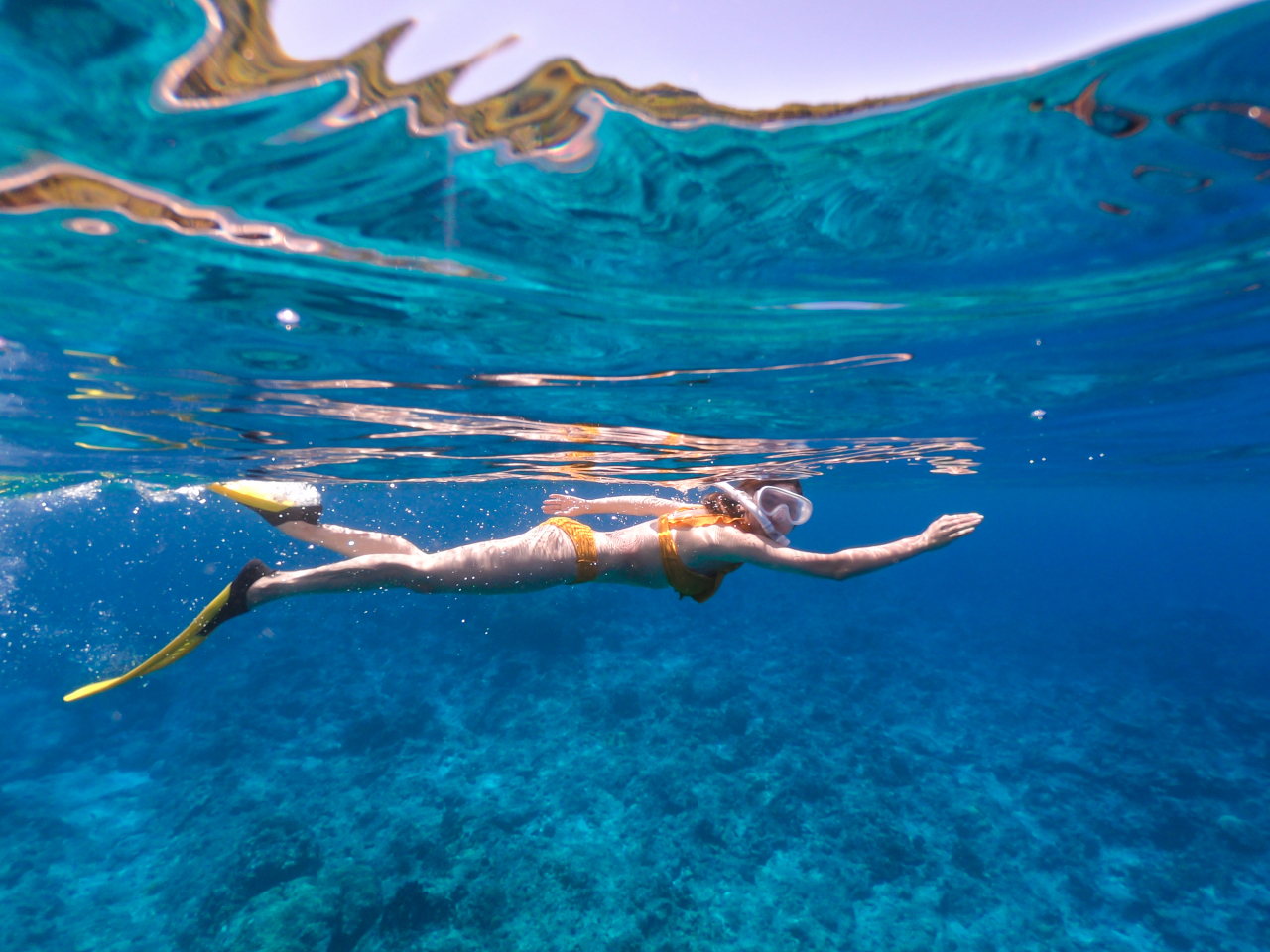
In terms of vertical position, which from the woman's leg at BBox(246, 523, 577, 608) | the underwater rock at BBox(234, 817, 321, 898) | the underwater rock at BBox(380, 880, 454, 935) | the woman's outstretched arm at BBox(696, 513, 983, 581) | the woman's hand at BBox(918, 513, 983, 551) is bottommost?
the underwater rock at BBox(234, 817, 321, 898)

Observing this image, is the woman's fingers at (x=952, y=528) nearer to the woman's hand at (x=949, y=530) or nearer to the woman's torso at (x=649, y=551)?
the woman's hand at (x=949, y=530)

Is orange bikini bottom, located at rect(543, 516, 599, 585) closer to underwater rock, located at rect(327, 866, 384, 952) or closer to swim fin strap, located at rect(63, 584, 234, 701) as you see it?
swim fin strap, located at rect(63, 584, 234, 701)

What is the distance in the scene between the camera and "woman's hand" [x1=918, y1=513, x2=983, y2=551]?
4043 millimetres

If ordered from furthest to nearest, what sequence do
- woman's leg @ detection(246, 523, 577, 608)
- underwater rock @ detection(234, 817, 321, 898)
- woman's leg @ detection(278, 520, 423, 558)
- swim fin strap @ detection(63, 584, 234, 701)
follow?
underwater rock @ detection(234, 817, 321, 898), woman's leg @ detection(278, 520, 423, 558), swim fin strap @ detection(63, 584, 234, 701), woman's leg @ detection(246, 523, 577, 608)

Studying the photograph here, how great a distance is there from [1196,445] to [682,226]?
23.8m

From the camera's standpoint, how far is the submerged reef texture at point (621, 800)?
11742 millimetres

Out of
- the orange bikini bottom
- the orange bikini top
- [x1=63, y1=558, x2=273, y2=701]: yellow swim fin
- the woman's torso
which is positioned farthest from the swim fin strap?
the orange bikini top

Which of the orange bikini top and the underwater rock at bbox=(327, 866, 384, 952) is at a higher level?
the orange bikini top

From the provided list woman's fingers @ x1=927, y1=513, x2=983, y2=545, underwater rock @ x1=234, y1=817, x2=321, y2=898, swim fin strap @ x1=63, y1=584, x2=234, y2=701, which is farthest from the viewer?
underwater rock @ x1=234, y1=817, x2=321, y2=898

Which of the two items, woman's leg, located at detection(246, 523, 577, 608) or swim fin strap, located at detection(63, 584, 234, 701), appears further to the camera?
swim fin strap, located at detection(63, 584, 234, 701)

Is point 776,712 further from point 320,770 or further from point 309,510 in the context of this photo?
point 309,510

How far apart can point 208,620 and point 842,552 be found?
594 centimetres

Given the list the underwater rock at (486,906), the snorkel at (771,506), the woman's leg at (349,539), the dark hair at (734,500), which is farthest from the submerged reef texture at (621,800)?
the snorkel at (771,506)

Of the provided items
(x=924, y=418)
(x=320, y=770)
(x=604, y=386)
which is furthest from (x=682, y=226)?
(x=320, y=770)
